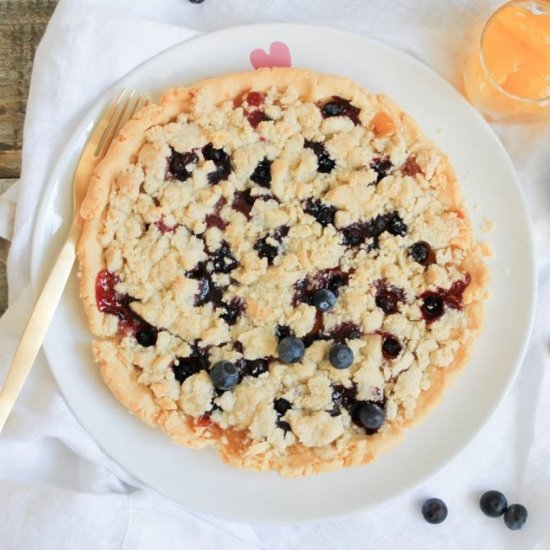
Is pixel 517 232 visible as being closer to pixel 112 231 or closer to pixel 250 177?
pixel 250 177

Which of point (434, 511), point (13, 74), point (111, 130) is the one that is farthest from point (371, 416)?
point (13, 74)

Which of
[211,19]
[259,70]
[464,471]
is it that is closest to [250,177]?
[259,70]

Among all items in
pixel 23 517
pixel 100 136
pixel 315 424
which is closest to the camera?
pixel 315 424

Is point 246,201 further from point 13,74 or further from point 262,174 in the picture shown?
point 13,74

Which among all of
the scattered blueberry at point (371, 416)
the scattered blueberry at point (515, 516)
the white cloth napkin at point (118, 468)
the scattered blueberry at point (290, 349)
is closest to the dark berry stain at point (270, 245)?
the scattered blueberry at point (290, 349)

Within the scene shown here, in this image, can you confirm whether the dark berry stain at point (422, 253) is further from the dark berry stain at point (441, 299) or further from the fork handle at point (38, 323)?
the fork handle at point (38, 323)
